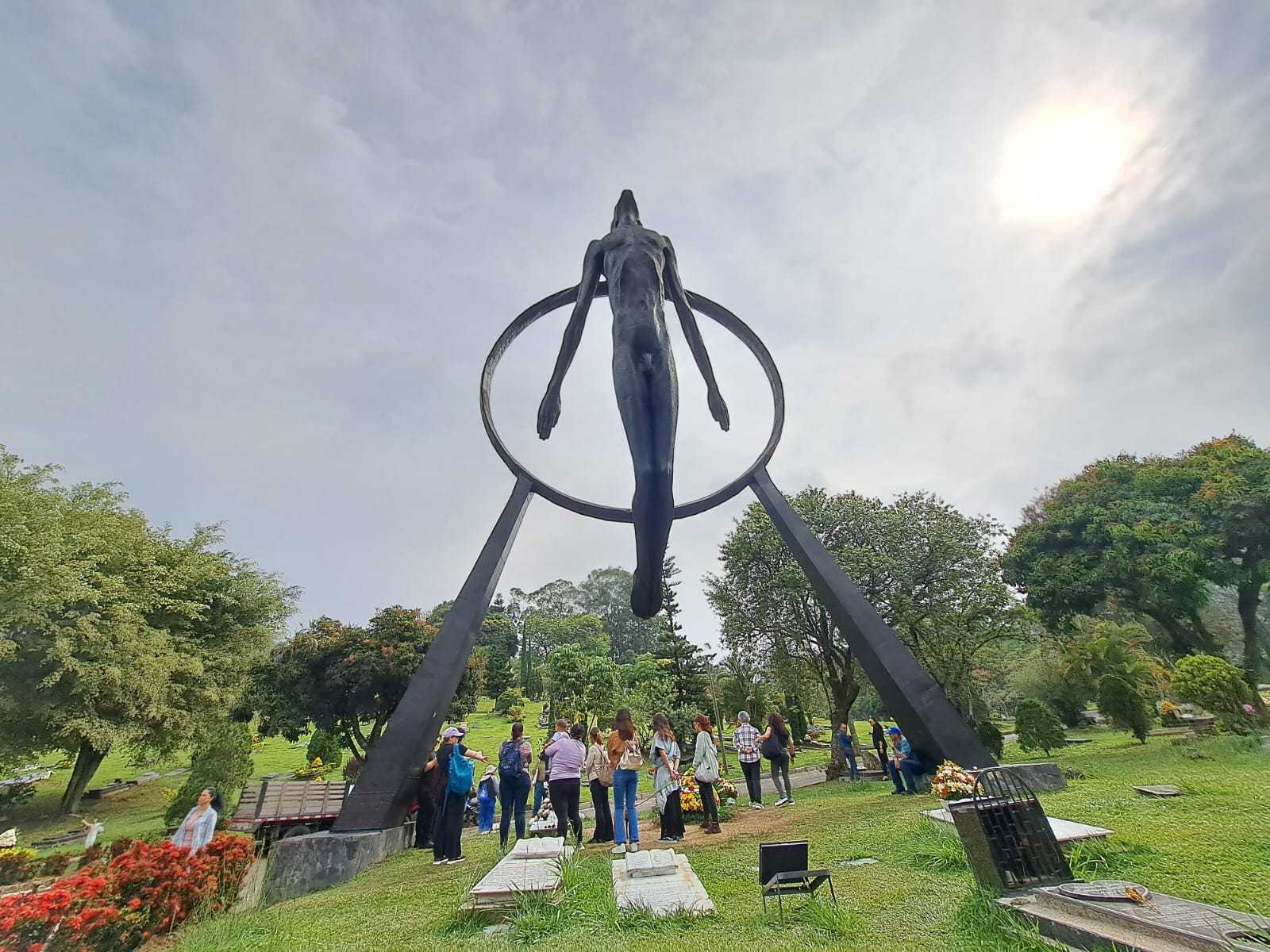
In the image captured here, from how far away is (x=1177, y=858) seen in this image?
421cm

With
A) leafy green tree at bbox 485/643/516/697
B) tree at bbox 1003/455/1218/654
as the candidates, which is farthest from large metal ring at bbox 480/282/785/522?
leafy green tree at bbox 485/643/516/697

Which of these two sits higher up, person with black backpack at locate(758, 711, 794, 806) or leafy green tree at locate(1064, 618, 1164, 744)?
leafy green tree at locate(1064, 618, 1164, 744)

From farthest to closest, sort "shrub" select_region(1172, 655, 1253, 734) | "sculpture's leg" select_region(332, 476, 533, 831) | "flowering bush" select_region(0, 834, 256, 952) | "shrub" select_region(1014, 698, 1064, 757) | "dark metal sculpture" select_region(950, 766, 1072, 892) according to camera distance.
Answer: "shrub" select_region(1014, 698, 1064, 757), "shrub" select_region(1172, 655, 1253, 734), "sculpture's leg" select_region(332, 476, 533, 831), "flowering bush" select_region(0, 834, 256, 952), "dark metal sculpture" select_region(950, 766, 1072, 892)

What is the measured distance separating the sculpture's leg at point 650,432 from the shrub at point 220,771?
1629 centimetres

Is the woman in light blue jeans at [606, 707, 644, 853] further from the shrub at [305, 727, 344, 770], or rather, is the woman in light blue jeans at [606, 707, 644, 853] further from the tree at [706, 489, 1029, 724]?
the shrub at [305, 727, 344, 770]

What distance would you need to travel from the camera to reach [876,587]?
1927 cm

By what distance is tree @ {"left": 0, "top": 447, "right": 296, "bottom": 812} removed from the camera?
15258 mm

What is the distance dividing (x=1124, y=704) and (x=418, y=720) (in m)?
18.0

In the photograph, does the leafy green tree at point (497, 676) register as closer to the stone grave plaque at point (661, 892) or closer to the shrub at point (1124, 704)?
the shrub at point (1124, 704)

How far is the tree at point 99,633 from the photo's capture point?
50.1ft

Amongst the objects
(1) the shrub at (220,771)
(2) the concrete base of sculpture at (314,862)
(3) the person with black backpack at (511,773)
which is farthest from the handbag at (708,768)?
(1) the shrub at (220,771)

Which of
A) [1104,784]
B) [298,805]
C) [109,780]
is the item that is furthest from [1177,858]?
[109,780]

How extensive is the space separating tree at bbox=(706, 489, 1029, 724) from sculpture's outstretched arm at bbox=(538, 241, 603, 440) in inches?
526

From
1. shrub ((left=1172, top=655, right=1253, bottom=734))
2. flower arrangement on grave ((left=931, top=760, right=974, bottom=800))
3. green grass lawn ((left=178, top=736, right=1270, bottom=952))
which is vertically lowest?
green grass lawn ((left=178, top=736, right=1270, bottom=952))
